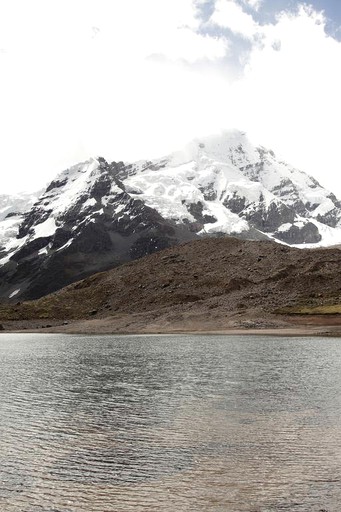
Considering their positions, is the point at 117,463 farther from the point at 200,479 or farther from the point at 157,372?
the point at 157,372

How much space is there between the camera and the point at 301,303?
120m

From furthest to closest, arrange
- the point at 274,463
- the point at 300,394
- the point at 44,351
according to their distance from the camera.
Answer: the point at 44,351 < the point at 300,394 < the point at 274,463

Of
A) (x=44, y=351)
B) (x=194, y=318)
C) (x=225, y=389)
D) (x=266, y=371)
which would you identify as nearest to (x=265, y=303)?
(x=194, y=318)

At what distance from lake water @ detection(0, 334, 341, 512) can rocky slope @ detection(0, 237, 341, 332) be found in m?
71.2

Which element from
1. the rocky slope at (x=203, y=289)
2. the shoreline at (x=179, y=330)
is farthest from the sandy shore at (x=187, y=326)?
the rocky slope at (x=203, y=289)

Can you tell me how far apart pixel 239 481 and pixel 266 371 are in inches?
1109

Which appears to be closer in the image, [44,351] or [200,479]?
[200,479]

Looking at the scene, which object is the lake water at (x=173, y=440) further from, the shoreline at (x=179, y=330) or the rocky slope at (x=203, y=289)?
the rocky slope at (x=203, y=289)

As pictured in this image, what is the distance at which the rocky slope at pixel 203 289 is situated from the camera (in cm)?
12275

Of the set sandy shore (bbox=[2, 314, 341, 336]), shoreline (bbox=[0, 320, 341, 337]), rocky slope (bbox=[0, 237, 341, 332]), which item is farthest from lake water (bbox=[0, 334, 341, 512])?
rocky slope (bbox=[0, 237, 341, 332])

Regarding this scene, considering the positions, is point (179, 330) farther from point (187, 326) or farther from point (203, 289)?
point (203, 289)

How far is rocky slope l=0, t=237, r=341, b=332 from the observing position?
123 m

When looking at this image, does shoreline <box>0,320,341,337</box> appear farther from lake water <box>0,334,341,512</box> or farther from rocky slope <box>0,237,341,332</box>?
lake water <box>0,334,341,512</box>

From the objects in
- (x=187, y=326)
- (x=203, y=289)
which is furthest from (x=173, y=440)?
(x=203, y=289)
